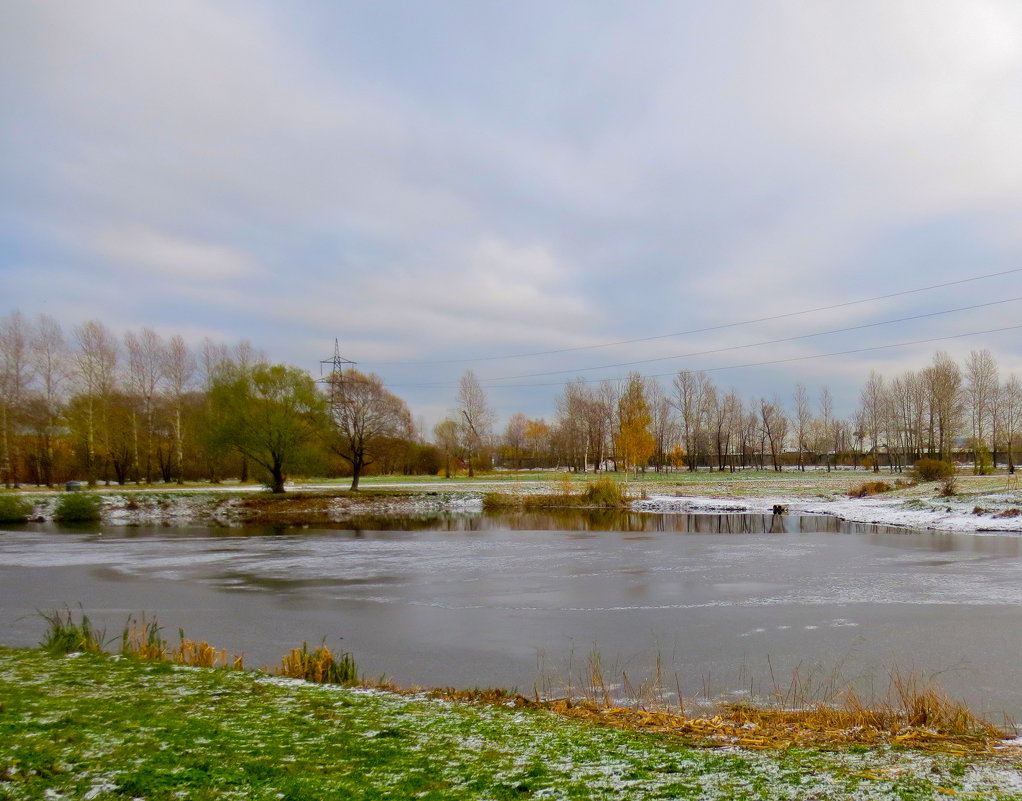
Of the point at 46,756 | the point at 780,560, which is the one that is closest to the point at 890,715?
the point at 46,756

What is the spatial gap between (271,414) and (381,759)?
1454 inches

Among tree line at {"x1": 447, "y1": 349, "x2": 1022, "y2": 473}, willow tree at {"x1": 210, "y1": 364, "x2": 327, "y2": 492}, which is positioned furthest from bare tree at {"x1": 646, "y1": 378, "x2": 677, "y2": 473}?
willow tree at {"x1": 210, "y1": 364, "x2": 327, "y2": 492}

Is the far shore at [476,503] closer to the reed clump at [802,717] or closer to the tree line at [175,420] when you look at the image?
the tree line at [175,420]

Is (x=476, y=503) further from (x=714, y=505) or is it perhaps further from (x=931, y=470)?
(x=931, y=470)

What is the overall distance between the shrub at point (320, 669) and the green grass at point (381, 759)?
1.39m

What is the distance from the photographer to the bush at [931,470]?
36753 mm

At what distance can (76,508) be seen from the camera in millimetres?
35250

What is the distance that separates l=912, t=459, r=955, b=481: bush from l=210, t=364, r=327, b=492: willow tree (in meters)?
36.5

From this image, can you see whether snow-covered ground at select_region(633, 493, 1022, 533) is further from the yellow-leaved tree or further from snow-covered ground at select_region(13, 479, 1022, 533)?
the yellow-leaved tree

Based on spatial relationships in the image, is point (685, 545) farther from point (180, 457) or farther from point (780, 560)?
point (180, 457)

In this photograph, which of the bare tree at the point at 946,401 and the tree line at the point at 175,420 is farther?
the bare tree at the point at 946,401

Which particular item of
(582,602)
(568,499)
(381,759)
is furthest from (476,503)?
(381,759)

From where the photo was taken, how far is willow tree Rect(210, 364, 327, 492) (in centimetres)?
3875

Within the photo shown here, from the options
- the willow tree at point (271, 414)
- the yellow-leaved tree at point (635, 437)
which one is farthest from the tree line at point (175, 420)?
the yellow-leaved tree at point (635, 437)
